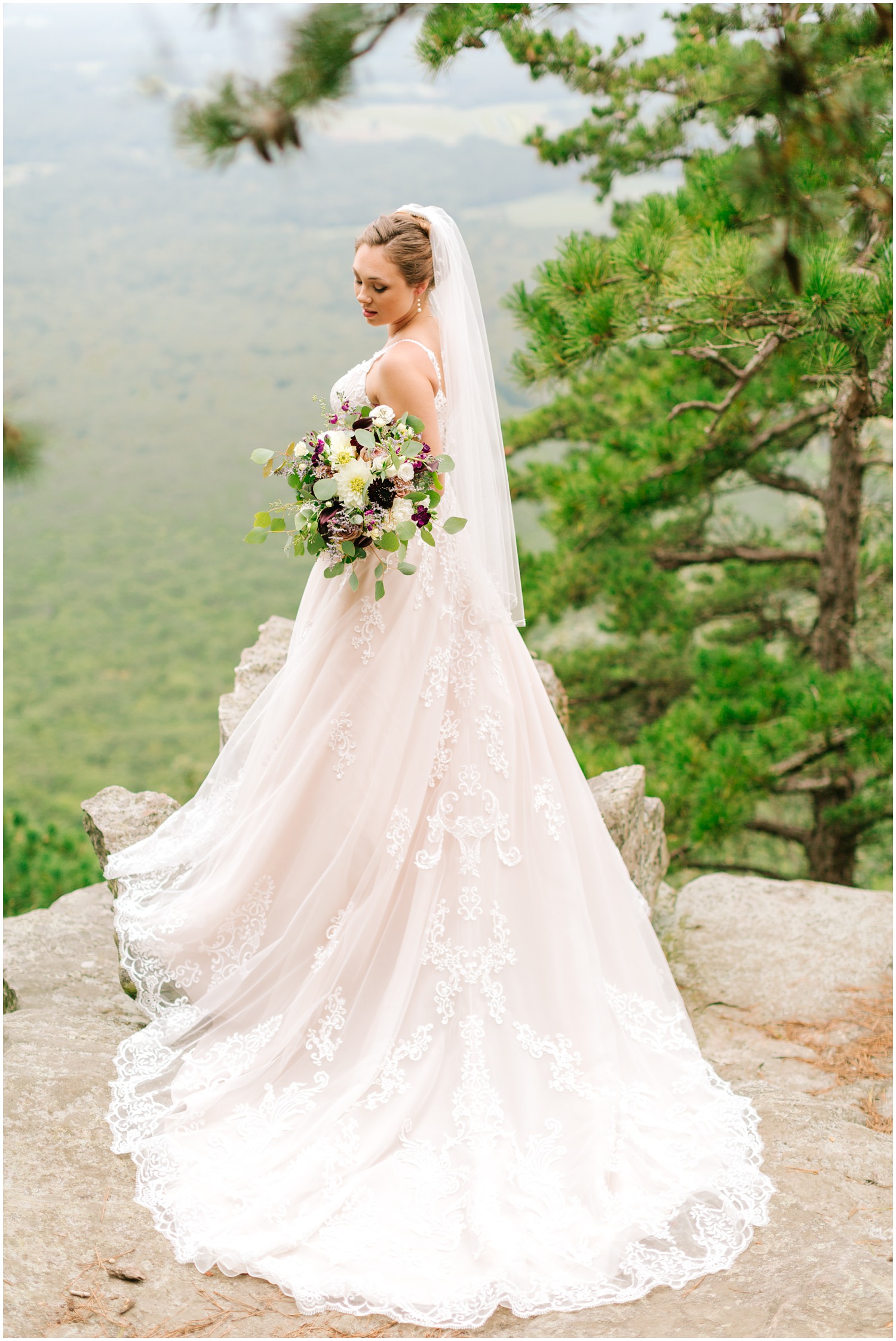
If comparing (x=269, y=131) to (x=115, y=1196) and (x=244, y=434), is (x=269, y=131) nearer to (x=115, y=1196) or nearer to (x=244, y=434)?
(x=115, y=1196)

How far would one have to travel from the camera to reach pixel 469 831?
255 cm

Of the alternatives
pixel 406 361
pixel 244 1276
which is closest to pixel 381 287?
pixel 406 361

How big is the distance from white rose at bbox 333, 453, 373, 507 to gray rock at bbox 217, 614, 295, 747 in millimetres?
1434

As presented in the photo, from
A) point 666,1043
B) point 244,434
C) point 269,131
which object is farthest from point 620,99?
point 244,434

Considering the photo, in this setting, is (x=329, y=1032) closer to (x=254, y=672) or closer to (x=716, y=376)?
(x=254, y=672)

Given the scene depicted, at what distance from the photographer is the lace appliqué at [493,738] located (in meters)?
2.60

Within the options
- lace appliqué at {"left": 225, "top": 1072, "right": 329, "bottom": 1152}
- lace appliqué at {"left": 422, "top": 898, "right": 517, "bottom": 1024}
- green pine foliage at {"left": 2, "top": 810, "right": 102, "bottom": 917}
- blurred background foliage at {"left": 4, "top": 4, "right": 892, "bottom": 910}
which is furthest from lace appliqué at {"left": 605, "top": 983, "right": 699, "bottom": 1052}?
green pine foliage at {"left": 2, "top": 810, "right": 102, "bottom": 917}

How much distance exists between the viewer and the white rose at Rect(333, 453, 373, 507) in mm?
2400

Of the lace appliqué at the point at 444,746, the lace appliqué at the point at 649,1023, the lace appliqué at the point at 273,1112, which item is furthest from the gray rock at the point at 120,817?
the lace appliqué at the point at 649,1023

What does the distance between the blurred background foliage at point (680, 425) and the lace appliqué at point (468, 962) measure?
6.37ft

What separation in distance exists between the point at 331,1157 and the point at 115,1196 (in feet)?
1.47

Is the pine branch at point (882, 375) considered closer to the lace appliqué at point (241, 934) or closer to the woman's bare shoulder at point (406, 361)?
the woman's bare shoulder at point (406, 361)

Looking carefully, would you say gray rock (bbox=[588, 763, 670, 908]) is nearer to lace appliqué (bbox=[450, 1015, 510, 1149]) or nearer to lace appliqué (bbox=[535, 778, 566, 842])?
lace appliqué (bbox=[535, 778, 566, 842])

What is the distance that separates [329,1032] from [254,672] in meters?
1.85
